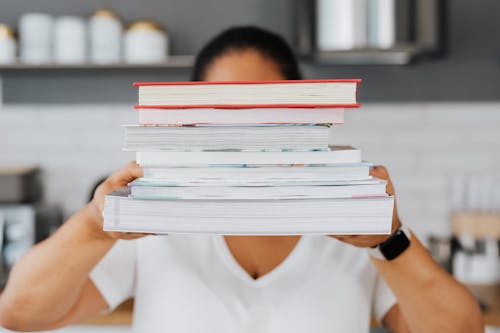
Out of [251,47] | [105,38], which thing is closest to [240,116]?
[251,47]

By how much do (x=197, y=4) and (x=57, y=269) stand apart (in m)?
1.84

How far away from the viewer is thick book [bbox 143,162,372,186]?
2.41 feet

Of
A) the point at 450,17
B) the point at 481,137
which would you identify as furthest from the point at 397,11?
the point at 481,137

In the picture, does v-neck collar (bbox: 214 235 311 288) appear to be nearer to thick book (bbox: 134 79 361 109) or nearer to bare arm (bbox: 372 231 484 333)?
bare arm (bbox: 372 231 484 333)

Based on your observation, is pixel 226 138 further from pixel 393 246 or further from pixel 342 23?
pixel 342 23

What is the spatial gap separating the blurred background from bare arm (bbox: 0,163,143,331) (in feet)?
4.34

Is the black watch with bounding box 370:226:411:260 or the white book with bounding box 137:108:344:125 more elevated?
the white book with bounding box 137:108:344:125

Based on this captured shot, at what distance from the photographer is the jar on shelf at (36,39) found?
2482 mm

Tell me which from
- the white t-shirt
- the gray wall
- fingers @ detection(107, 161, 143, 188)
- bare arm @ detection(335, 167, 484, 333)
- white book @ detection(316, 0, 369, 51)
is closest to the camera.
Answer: fingers @ detection(107, 161, 143, 188)

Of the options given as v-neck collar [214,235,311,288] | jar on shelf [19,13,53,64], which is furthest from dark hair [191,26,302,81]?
jar on shelf [19,13,53,64]

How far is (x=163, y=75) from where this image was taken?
8.86 ft

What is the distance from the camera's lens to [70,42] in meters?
2.48

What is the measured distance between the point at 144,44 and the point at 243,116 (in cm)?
183

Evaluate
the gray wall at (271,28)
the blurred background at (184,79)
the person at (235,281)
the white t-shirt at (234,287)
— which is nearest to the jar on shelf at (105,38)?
the blurred background at (184,79)
